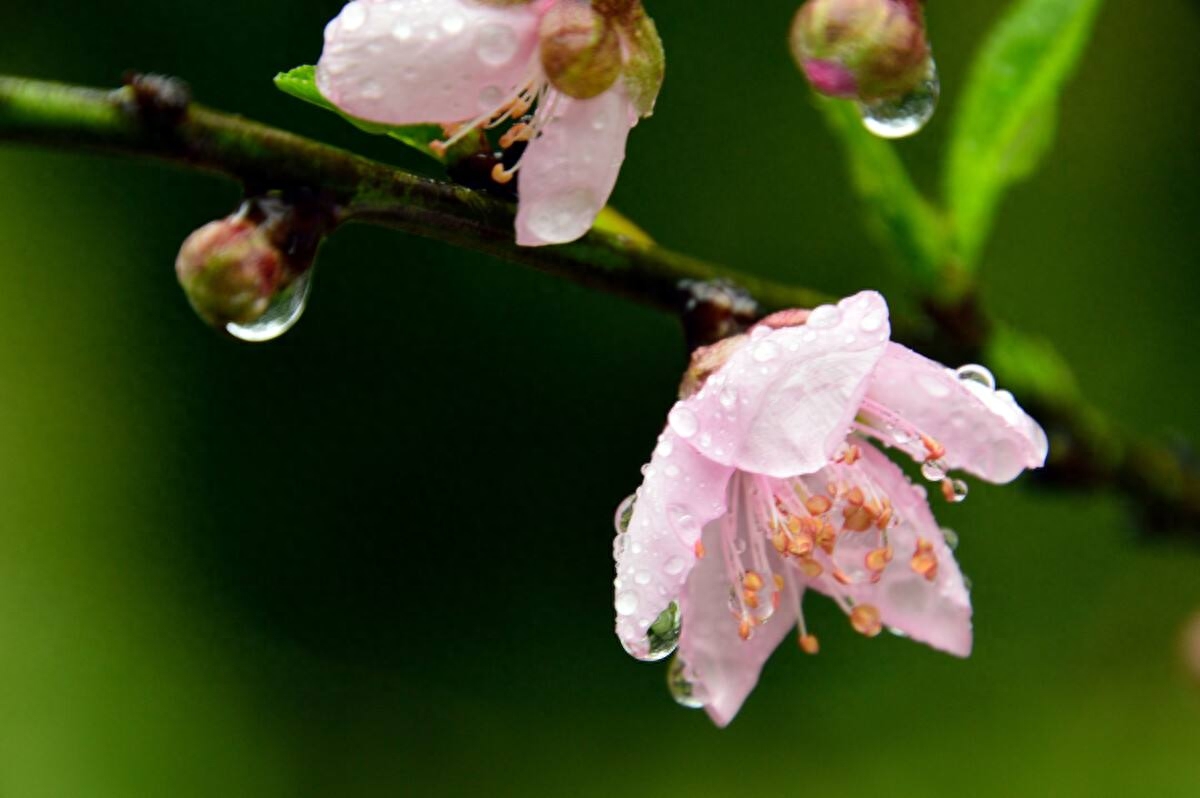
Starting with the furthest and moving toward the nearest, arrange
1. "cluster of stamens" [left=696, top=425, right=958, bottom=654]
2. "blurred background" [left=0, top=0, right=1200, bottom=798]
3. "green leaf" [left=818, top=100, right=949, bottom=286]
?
"blurred background" [left=0, top=0, right=1200, bottom=798] < "green leaf" [left=818, top=100, right=949, bottom=286] < "cluster of stamens" [left=696, top=425, right=958, bottom=654]

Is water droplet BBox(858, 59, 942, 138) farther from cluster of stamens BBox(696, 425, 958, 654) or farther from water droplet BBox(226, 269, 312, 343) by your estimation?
water droplet BBox(226, 269, 312, 343)

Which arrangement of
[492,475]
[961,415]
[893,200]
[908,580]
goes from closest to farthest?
[961,415] → [908,580] → [893,200] → [492,475]

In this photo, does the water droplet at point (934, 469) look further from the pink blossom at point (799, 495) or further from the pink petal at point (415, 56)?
the pink petal at point (415, 56)

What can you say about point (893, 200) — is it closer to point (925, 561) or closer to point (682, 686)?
point (925, 561)

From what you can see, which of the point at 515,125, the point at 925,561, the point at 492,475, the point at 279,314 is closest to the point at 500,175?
the point at 515,125

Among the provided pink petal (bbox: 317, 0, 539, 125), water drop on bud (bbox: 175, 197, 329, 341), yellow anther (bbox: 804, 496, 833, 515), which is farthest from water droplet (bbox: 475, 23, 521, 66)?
yellow anther (bbox: 804, 496, 833, 515)
